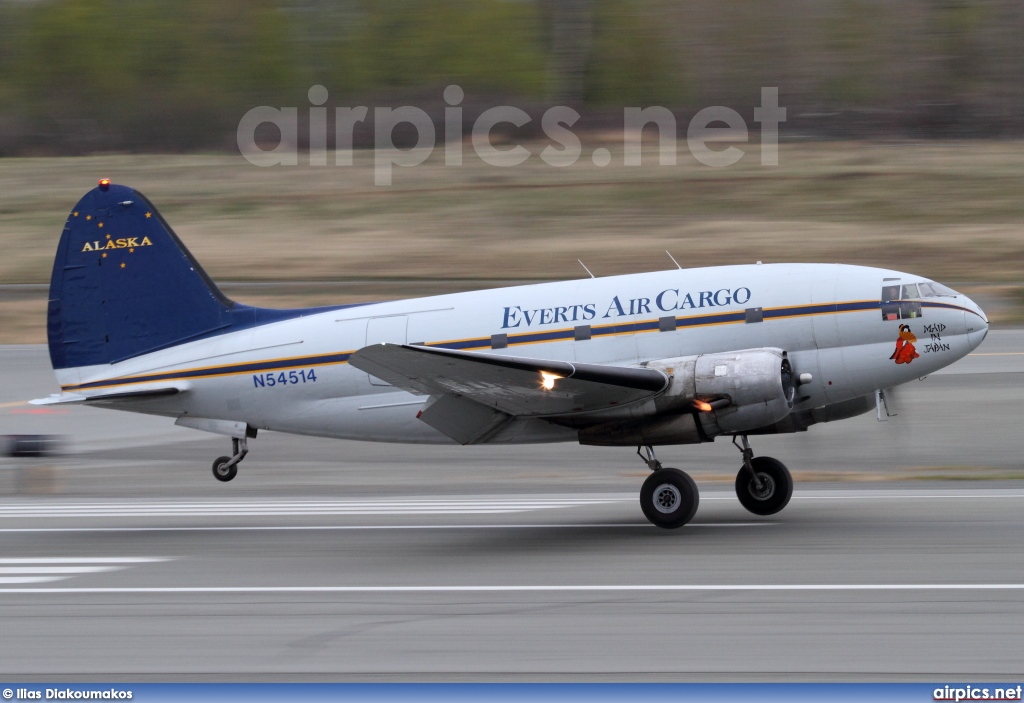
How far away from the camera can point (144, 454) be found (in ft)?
73.4

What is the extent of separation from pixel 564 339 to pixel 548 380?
1.38 metres

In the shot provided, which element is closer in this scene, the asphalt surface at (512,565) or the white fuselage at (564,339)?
the asphalt surface at (512,565)

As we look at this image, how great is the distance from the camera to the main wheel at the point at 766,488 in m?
14.7

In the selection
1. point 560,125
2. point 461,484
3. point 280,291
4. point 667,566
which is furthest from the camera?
point 560,125

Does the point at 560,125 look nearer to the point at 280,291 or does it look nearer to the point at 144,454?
the point at 280,291

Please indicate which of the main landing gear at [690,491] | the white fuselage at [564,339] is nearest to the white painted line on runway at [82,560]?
the white fuselage at [564,339]

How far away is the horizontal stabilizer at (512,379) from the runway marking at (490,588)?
2.48 m

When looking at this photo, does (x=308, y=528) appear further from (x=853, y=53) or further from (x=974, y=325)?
(x=853, y=53)

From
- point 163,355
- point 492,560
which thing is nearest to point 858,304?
point 492,560

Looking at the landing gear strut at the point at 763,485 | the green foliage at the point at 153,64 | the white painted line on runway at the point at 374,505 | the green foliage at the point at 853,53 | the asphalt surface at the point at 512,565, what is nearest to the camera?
the asphalt surface at the point at 512,565

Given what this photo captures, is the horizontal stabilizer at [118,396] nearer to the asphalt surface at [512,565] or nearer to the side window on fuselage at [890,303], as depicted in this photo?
the asphalt surface at [512,565]

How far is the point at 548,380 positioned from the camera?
13078mm

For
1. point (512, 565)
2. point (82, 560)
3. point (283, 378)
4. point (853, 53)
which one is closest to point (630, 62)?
point (853, 53)

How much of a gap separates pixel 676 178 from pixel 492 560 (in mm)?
38809
